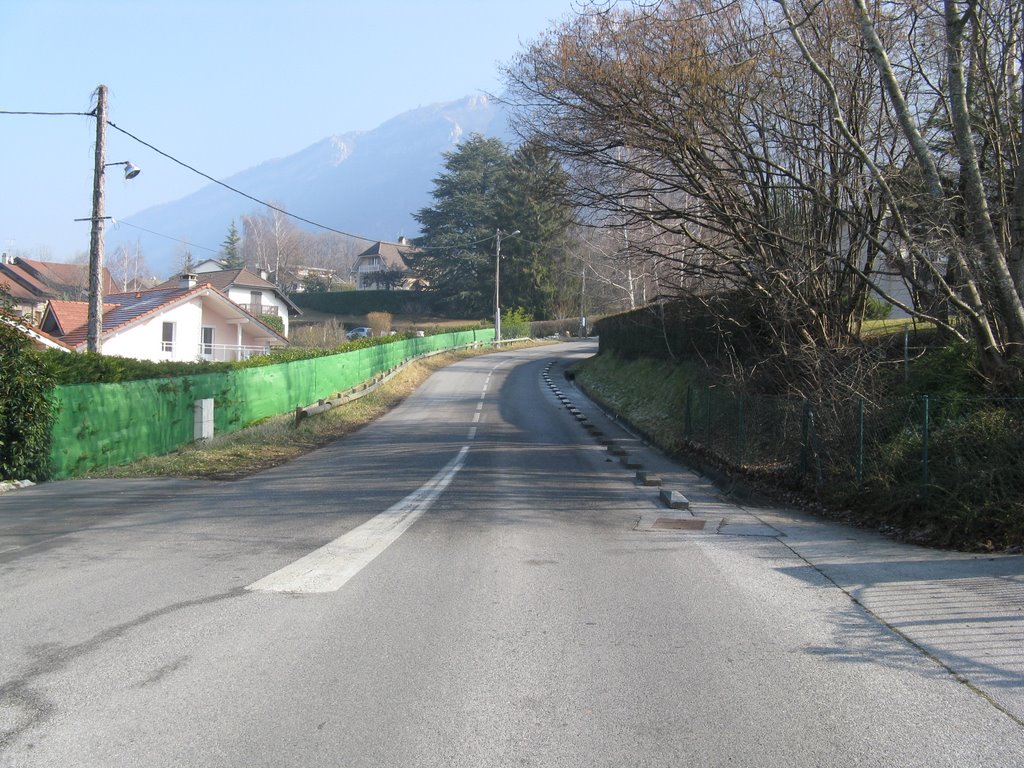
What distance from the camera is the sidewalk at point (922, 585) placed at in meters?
5.16

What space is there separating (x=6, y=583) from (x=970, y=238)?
40.0 ft

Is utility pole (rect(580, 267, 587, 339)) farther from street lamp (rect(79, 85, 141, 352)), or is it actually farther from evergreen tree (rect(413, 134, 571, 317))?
street lamp (rect(79, 85, 141, 352))

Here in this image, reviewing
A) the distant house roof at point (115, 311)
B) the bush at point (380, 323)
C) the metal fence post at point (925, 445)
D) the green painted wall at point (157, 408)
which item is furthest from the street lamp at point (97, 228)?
the bush at point (380, 323)

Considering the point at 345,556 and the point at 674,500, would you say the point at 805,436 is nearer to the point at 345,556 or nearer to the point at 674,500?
the point at 674,500

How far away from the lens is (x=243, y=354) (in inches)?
1896

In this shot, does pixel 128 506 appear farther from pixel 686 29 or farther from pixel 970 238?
pixel 970 238

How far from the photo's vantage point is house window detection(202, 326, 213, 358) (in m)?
46.2

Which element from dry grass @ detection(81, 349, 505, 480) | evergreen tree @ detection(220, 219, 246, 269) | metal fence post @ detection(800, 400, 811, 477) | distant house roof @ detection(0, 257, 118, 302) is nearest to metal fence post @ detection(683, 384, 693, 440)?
metal fence post @ detection(800, 400, 811, 477)

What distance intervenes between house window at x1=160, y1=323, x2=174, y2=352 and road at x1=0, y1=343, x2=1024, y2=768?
3393cm

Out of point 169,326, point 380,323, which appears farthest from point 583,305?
Result: point 169,326

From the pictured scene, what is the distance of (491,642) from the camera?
216 inches

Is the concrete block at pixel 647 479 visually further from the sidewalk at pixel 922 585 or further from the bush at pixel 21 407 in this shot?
the bush at pixel 21 407

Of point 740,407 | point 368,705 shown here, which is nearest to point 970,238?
point 740,407

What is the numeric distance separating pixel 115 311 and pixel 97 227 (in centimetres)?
2441
